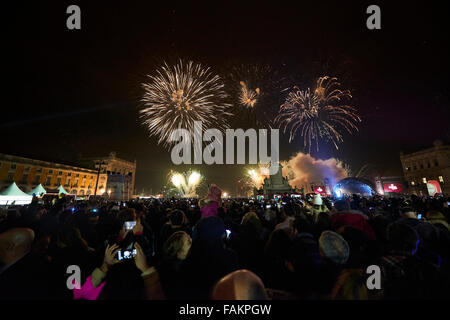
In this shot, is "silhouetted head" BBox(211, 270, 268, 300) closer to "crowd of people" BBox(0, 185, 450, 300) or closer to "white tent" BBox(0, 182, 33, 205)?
"crowd of people" BBox(0, 185, 450, 300)

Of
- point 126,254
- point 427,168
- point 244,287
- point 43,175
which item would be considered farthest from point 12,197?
point 427,168

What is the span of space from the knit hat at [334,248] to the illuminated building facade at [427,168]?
2736 inches

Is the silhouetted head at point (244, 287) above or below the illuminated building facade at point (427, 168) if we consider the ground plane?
below

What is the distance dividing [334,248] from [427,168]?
268ft

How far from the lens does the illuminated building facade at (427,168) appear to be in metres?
51.0

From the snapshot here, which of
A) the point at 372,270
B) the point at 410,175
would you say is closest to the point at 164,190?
the point at 410,175

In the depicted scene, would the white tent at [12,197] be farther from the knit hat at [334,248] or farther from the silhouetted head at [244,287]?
the knit hat at [334,248]

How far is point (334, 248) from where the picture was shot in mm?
2570

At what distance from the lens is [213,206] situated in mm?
7430

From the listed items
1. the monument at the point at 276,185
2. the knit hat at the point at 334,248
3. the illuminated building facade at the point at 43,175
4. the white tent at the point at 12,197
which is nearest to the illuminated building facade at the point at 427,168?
the monument at the point at 276,185

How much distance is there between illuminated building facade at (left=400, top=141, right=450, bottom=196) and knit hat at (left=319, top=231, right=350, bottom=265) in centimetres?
6948
